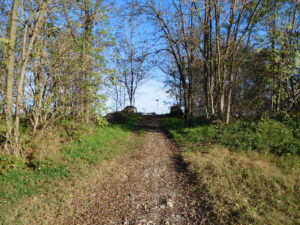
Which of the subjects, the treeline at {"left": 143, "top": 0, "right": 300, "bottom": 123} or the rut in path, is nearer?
the rut in path

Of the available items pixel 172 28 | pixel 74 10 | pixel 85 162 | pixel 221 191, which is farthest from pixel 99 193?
pixel 172 28

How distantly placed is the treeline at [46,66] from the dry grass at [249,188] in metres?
5.06

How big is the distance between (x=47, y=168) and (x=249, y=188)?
580 centimetres

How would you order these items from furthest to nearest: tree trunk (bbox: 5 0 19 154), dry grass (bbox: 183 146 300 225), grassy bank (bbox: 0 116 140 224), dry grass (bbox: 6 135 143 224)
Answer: tree trunk (bbox: 5 0 19 154) → grassy bank (bbox: 0 116 140 224) → dry grass (bbox: 6 135 143 224) → dry grass (bbox: 183 146 300 225)

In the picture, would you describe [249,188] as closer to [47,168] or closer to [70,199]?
[70,199]

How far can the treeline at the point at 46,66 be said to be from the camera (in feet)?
19.3

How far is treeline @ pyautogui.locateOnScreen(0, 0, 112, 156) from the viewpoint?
589cm

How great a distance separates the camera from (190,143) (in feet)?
29.9

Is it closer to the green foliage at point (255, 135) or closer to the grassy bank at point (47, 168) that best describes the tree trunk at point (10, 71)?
the grassy bank at point (47, 168)

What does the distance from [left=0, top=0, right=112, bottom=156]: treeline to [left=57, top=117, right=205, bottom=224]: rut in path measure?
3.26m

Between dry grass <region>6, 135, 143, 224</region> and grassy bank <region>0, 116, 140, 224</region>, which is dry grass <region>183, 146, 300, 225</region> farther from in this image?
grassy bank <region>0, 116, 140, 224</region>

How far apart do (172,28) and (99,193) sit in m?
11.9

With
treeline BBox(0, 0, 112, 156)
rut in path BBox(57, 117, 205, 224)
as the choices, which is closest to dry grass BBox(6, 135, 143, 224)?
rut in path BBox(57, 117, 205, 224)

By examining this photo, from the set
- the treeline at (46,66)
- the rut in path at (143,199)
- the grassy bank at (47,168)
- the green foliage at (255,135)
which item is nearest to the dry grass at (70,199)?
the rut in path at (143,199)
